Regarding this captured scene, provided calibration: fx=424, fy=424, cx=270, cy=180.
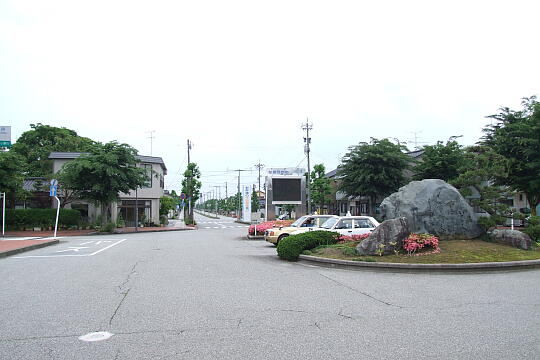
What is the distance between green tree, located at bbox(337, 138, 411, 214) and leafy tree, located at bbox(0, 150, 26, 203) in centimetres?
2520

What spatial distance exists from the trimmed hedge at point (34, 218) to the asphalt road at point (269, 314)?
27.0 m

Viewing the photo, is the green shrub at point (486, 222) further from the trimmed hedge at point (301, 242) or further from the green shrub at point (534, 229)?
the trimmed hedge at point (301, 242)

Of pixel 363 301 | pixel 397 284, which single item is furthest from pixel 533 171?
pixel 363 301

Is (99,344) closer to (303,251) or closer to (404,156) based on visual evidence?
(303,251)

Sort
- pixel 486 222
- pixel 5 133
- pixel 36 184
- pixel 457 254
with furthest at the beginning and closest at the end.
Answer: pixel 36 184 → pixel 5 133 → pixel 486 222 → pixel 457 254

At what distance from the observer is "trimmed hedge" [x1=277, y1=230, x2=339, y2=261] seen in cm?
1358

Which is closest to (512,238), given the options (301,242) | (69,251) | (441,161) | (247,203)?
(301,242)

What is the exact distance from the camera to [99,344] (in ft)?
16.9

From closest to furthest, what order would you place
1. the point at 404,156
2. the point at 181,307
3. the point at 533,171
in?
the point at 181,307 → the point at 533,171 → the point at 404,156

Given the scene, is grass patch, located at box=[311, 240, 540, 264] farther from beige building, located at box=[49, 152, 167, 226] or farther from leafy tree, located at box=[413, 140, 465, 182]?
beige building, located at box=[49, 152, 167, 226]

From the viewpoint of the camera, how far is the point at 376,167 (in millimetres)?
33125

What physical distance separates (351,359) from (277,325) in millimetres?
1554

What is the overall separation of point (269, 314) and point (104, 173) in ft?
96.2

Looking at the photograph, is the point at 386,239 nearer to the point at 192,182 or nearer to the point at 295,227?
the point at 295,227
